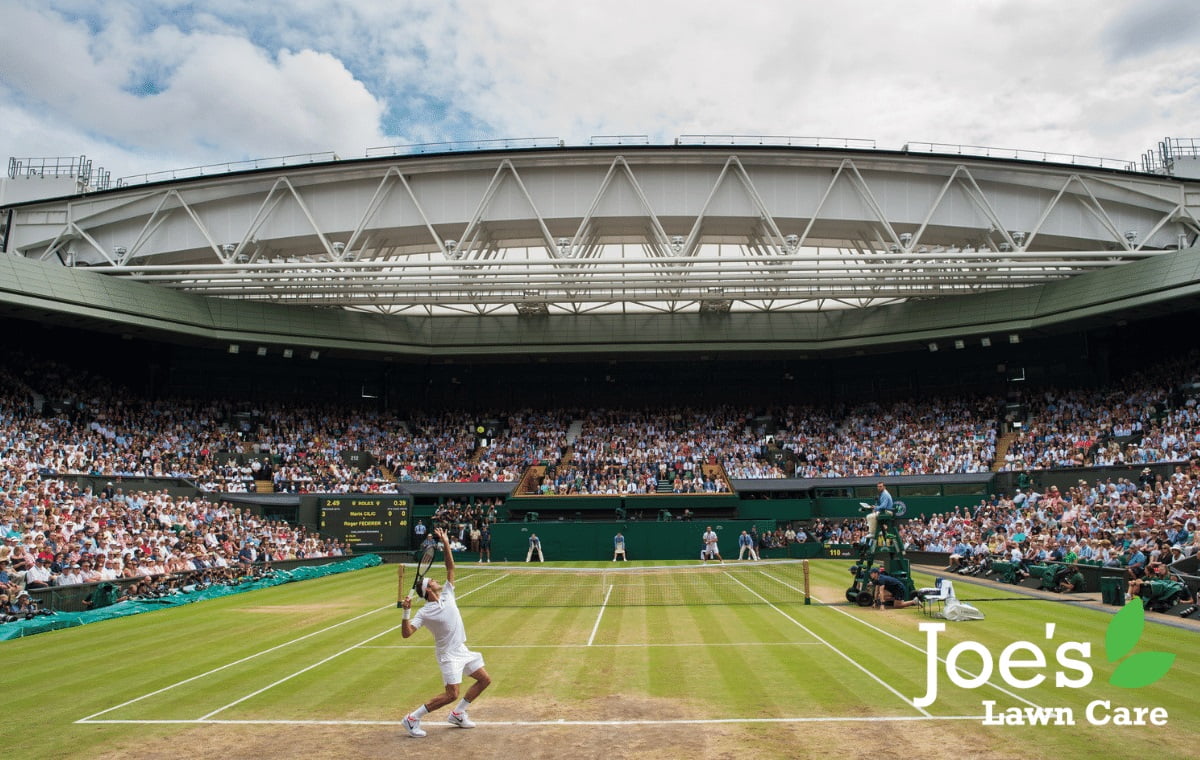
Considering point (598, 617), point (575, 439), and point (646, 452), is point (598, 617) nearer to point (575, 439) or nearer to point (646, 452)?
point (646, 452)

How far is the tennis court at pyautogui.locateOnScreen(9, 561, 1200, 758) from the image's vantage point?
9.30 metres

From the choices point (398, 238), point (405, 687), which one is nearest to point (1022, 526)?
point (405, 687)

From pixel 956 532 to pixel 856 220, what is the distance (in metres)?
13.9

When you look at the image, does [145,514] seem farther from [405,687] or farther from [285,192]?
[405,687]

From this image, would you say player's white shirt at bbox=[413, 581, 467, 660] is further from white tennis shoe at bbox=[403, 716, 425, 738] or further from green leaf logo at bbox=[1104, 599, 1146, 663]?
green leaf logo at bbox=[1104, 599, 1146, 663]

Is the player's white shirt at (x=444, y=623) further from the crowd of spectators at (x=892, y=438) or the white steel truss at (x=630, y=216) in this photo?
the crowd of spectators at (x=892, y=438)

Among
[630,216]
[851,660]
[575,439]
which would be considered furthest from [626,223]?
[851,660]

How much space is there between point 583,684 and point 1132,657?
9.04 meters

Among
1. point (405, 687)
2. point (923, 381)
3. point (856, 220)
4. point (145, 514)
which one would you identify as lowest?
point (405, 687)

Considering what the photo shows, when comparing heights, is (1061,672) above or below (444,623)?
below

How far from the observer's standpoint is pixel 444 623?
32.0ft

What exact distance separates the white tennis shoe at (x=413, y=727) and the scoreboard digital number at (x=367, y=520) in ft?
105

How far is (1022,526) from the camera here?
98.7ft

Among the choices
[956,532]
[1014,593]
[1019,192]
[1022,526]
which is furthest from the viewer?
[1019,192]
